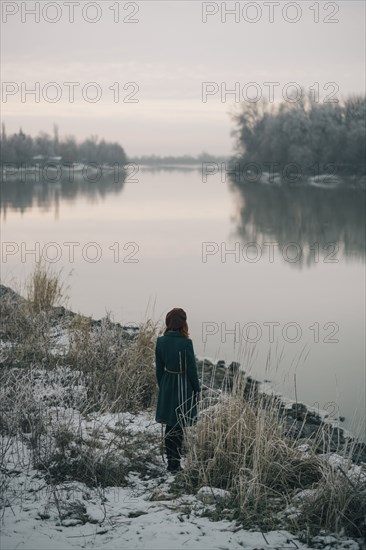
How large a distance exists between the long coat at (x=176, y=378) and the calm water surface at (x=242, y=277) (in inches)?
66.3

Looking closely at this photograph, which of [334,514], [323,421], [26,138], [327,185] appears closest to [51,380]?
[323,421]

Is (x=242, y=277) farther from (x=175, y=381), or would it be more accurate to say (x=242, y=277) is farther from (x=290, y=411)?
(x=175, y=381)

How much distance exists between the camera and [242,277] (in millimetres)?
18641

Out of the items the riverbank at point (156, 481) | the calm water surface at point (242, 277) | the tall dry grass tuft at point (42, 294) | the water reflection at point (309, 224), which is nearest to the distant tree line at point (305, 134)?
the water reflection at point (309, 224)

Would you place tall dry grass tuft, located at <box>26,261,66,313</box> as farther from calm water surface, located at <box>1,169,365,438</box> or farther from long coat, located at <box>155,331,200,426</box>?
long coat, located at <box>155,331,200,426</box>

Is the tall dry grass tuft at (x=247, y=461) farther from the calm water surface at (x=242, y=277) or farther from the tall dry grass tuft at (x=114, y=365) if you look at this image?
the calm water surface at (x=242, y=277)

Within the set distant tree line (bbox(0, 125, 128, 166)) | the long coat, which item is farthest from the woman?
distant tree line (bbox(0, 125, 128, 166))

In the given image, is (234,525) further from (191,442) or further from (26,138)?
(26,138)

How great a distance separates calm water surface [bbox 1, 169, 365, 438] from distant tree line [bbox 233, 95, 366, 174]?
24.7 meters

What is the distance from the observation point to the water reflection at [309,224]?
2305cm

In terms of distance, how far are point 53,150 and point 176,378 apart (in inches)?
5248

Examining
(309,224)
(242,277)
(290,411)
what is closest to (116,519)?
(290,411)

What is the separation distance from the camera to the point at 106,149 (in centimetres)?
16138

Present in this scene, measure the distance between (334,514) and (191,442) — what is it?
58.7 inches
